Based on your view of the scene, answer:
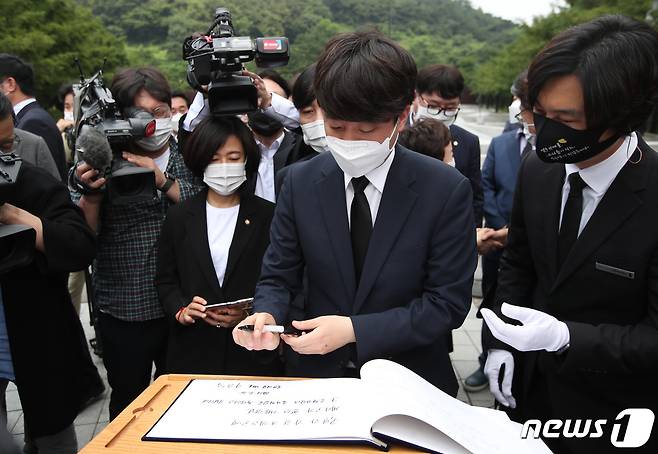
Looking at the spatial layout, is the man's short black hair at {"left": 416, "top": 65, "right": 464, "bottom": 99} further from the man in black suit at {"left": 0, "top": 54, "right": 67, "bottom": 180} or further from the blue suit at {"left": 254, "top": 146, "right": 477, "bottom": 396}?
the man in black suit at {"left": 0, "top": 54, "right": 67, "bottom": 180}

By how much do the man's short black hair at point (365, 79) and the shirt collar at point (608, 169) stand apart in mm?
579

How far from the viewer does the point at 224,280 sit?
7.84 ft

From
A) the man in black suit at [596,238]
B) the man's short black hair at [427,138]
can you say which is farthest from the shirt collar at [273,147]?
the man in black suit at [596,238]

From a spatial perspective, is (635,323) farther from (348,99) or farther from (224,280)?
(224,280)

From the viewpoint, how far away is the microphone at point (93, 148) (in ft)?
7.02

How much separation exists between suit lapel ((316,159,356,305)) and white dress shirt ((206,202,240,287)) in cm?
88

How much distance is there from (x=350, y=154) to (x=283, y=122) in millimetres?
1834

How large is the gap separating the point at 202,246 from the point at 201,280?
0.49 feet

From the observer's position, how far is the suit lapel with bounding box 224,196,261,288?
7.82 feet

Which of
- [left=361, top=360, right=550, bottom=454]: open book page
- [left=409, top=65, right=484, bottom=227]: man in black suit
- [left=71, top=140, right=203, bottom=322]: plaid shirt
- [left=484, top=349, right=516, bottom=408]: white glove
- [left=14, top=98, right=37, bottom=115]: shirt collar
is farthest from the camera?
[left=14, top=98, right=37, bottom=115]: shirt collar

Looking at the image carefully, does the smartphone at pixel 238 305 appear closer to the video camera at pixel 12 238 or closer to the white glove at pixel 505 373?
the video camera at pixel 12 238

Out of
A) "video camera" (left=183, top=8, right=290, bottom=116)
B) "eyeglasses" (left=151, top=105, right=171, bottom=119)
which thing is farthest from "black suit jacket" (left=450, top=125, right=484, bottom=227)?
"eyeglasses" (left=151, top=105, right=171, bottom=119)

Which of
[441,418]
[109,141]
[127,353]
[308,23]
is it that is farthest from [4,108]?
[308,23]

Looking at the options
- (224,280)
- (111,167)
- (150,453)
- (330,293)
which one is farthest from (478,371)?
(150,453)
